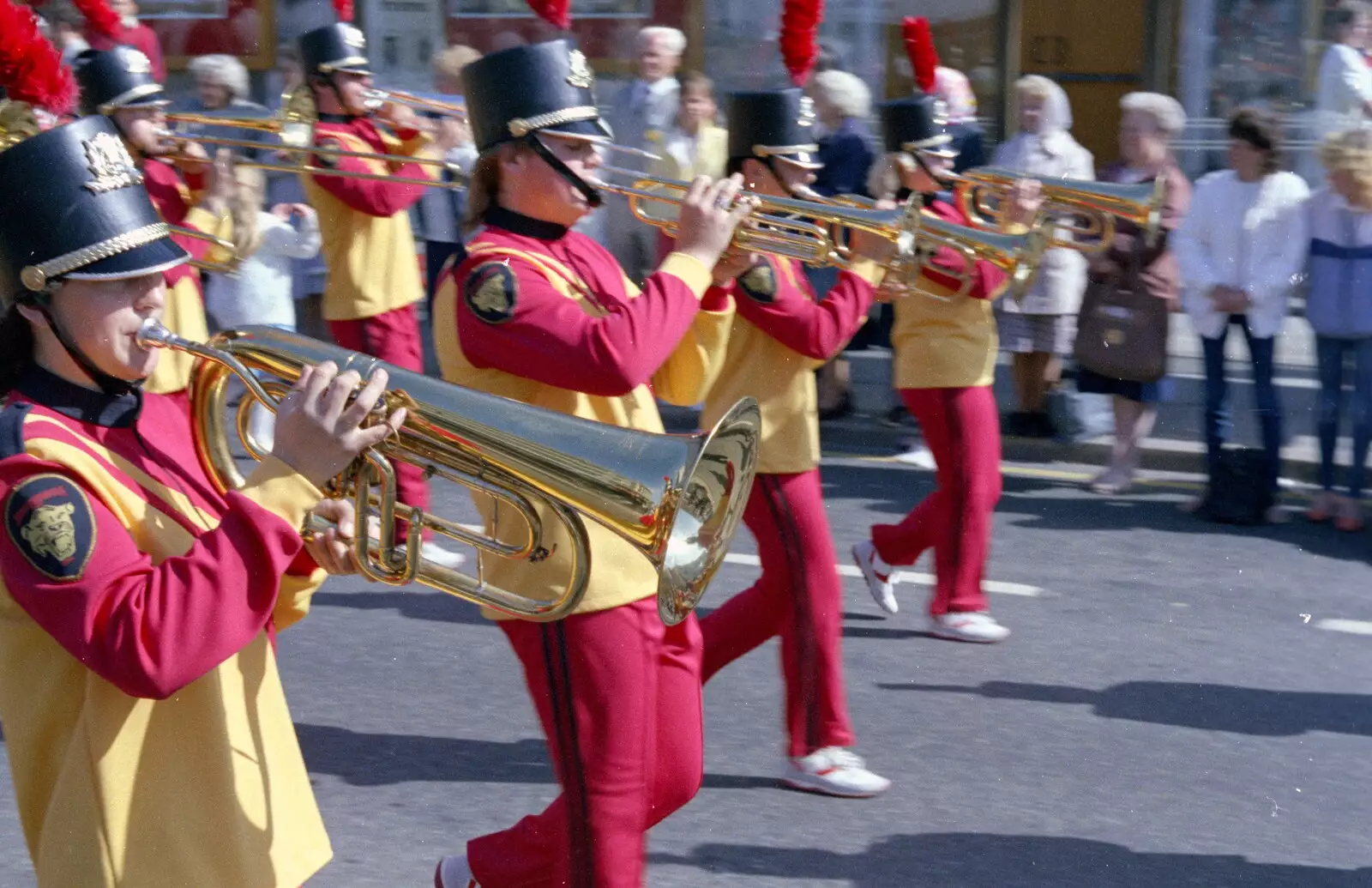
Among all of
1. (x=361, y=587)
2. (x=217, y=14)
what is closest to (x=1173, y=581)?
(x=361, y=587)

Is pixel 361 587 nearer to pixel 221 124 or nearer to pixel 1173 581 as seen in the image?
pixel 221 124

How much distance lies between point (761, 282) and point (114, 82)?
246cm

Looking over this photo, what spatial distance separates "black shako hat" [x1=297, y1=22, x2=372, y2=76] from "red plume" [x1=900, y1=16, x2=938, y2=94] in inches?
84.2

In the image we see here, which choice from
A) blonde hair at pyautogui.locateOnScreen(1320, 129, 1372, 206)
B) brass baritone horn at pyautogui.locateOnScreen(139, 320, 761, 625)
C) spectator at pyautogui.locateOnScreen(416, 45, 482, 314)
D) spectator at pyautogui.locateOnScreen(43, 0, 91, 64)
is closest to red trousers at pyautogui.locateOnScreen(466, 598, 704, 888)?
brass baritone horn at pyautogui.locateOnScreen(139, 320, 761, 625)

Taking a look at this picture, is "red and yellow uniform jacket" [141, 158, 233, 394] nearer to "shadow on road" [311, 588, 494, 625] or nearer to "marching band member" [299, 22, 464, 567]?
"marching band member" [299, 22, 464, 567]

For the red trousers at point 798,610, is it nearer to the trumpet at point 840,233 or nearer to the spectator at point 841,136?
the trumpet at point 840,233

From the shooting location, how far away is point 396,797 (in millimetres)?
4598

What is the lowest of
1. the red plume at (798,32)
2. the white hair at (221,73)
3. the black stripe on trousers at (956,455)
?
the black stripe on trousers at (956,455)

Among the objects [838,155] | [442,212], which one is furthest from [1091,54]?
[442,212]

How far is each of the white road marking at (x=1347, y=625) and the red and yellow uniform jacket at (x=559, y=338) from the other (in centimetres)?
359

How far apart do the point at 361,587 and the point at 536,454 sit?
4210 millimetres

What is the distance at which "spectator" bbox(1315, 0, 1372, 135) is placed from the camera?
358 inches

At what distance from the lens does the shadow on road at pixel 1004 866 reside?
13.4 ft

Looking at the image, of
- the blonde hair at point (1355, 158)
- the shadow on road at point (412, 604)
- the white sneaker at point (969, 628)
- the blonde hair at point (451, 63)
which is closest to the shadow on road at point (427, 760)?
the shadow on road at point (412, 604)
